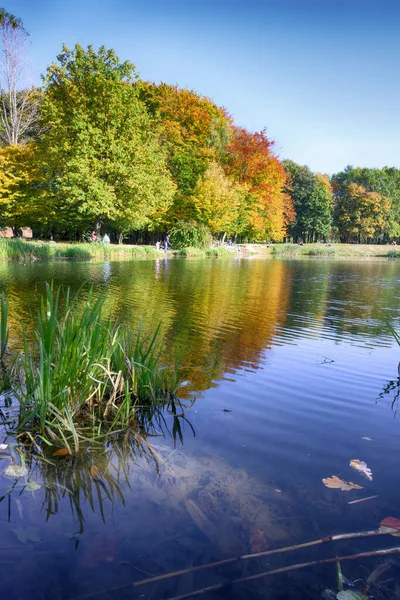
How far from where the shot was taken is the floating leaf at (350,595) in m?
1.99

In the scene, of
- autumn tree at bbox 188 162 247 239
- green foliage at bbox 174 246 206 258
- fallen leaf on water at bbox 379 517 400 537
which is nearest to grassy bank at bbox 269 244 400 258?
autumn tree at bbox 188 162 247 239

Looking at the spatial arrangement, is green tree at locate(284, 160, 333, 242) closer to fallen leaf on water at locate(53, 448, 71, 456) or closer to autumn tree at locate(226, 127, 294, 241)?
autumn tree at locate(226, 127, 294, 241)

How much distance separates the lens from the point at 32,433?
361 cm

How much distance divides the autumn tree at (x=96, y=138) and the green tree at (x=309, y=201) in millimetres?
38491

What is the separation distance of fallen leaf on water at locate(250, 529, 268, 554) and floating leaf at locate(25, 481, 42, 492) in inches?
58.1

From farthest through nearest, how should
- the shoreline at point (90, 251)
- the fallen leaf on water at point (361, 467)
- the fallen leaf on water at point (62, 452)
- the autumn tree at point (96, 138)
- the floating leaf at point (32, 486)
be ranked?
the autumn tree at point (96, 138)
the shoreline at point (90, 251)
the fallen leaf on water at point (62, 452)
the fallen leaf on water at point (361, 467)
the floating leaf at point (32, 486)

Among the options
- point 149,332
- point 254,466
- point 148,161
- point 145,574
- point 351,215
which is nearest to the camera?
point 145,574

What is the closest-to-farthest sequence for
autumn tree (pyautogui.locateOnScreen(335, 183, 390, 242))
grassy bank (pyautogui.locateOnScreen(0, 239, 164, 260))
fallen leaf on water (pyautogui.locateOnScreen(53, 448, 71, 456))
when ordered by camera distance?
fallen leaf on water (pyautogui.locateOnScreen(53, 448, 71, 456))
grassy bank (pyautogui.locateOnScreen(0, 239, 164, 260))
autumn tree (pyautogui.locateOnScreen(335, 183, 390, 242))

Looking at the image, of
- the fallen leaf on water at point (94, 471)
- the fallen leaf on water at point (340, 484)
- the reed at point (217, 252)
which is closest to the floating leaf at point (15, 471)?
the fallen leaf on water at point (94, 471)

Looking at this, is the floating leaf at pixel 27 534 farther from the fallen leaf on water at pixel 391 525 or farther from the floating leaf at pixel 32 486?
the fallen leaf on water at pixel 391 525

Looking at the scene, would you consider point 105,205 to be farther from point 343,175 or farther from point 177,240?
point 343,175

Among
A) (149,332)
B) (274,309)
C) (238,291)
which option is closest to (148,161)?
(238,291)

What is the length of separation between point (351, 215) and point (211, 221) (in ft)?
128

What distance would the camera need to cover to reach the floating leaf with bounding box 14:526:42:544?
7.73 ft
